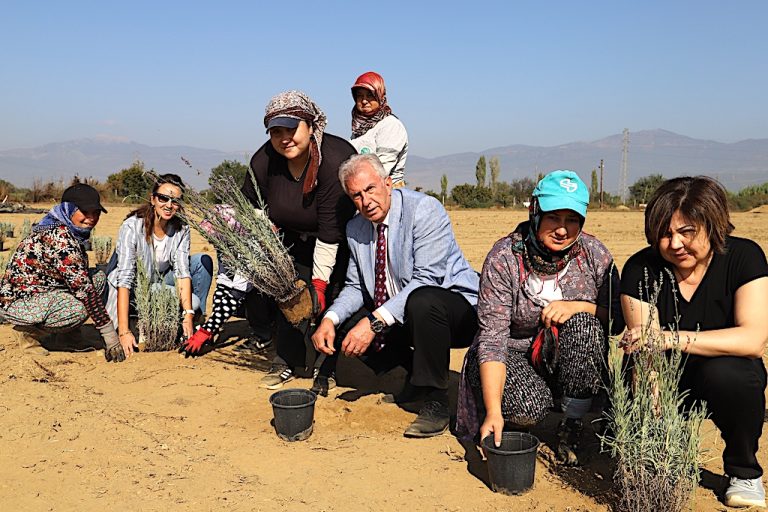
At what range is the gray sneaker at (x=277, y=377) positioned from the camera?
14.0 ft

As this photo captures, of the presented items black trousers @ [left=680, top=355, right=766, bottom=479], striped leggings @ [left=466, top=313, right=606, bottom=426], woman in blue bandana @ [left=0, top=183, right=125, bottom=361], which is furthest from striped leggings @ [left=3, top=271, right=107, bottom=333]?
black trousers @ [left=680, top=355, right=766, bottom=479]

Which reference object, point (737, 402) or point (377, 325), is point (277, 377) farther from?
point (737, 402)

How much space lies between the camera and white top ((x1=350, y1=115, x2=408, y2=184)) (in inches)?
186

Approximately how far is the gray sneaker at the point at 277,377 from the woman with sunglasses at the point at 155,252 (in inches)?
35.5

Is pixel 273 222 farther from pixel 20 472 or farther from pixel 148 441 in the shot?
pixel 20 472

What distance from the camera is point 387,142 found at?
4.73 meters

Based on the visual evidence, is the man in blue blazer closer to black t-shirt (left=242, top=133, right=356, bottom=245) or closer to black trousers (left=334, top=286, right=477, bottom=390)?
black trousers (left=334, top=286, right=477, bottom=390)

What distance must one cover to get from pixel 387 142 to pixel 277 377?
5.79 ft

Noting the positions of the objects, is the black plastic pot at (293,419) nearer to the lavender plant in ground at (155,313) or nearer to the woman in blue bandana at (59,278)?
the lavender plant in ground at (155,313)

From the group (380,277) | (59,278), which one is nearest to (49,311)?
(59,278)

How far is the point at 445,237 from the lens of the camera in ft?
11.8

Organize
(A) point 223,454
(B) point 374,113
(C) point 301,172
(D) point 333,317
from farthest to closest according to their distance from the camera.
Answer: (B) point 374,113 → (C) point 301,172 → (D) point 333,317 → (A) point 223,454

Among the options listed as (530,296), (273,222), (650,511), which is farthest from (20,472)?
(650,511)

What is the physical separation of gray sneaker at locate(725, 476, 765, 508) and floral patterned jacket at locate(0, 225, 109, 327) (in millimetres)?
3864
